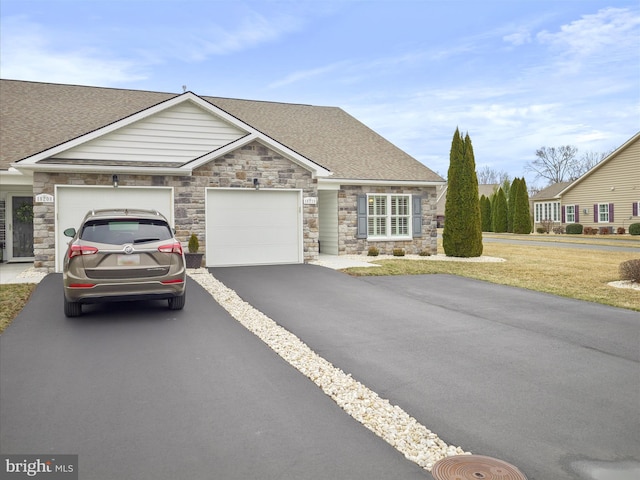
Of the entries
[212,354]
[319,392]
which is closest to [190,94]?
[212,354]

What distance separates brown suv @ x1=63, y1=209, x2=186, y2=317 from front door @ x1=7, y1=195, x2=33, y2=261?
1112cm

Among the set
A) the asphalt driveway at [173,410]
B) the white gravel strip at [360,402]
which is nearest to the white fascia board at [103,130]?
the asphalt driveway at [173,410]

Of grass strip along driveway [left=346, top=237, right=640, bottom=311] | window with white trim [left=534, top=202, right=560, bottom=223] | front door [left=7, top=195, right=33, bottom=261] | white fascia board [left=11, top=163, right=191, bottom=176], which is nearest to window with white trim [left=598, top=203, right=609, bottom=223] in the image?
window with white trim [left=534, top=202, right=560, bottom=223]

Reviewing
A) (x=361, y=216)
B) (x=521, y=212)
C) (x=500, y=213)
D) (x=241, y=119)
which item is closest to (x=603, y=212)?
(x=521, y=212)

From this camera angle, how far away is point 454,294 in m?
10.9

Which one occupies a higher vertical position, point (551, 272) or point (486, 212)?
point (486, 212)

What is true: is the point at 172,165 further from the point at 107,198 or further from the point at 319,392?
the point at 319,392

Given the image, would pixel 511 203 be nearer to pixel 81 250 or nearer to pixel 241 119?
pixel 241 119

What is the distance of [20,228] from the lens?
17.4 meters

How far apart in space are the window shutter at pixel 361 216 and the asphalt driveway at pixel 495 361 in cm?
827

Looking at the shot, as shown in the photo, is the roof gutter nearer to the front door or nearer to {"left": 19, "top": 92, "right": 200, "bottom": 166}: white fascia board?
{"left": 19, "top": 92, "right": 200, "bottom": 166}: white fascia board

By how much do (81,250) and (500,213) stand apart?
40.9 m

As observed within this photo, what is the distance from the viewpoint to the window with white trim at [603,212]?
35.8 m

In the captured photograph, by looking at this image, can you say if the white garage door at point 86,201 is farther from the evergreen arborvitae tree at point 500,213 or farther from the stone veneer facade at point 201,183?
the evergreen arborvitae tree at point 500,213
